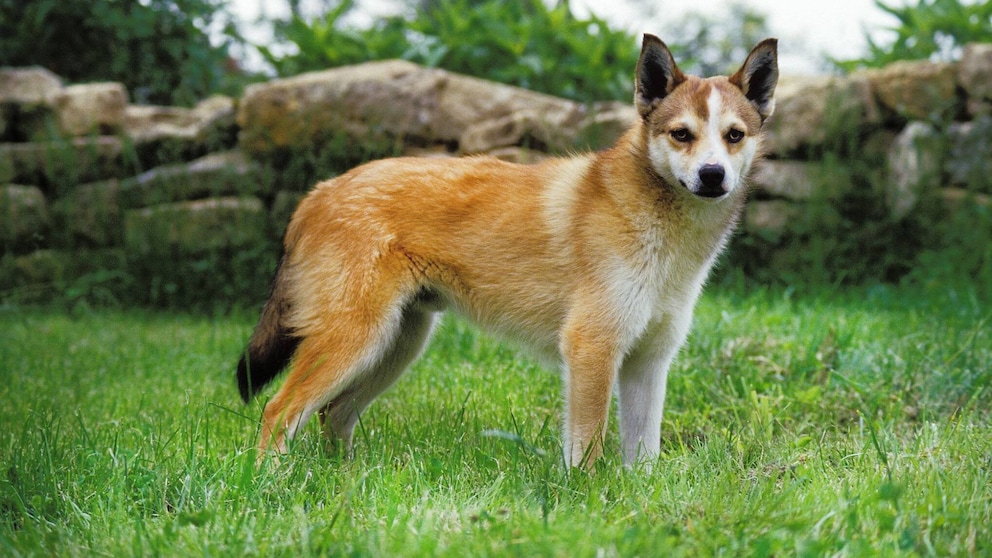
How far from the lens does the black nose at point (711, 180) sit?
311cm

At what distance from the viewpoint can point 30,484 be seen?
8.78ft

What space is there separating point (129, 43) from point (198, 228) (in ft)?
9.68

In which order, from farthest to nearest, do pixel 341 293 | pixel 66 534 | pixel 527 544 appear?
pixel 341 293, pixel 66 534, pixel 527 544

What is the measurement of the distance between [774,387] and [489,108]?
395 centimetres

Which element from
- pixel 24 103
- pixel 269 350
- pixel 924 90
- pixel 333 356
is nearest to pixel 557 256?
pixel 333 356

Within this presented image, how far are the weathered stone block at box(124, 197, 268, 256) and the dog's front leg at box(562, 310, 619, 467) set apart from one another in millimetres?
4552

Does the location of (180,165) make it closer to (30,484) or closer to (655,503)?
(30,484)

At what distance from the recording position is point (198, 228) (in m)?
7.15

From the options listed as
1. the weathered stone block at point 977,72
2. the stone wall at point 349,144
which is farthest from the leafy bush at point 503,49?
the weathered stone block at point 977,72

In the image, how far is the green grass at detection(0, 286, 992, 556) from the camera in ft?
7.39

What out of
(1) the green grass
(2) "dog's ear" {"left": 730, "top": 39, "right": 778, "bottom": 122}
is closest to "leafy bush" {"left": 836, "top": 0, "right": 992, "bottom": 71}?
(1) the green grass

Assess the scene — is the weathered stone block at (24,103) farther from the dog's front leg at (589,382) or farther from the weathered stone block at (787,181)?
the weathered stone block at (787,181)

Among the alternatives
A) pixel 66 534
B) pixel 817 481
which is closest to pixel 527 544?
pixel 817 481

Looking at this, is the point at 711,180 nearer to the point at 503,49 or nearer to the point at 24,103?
the point at 503,49
